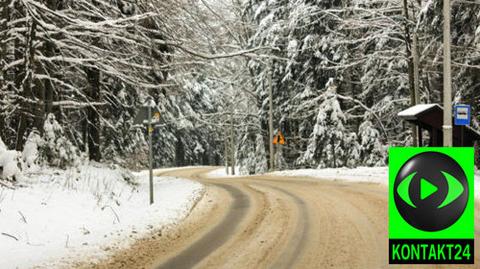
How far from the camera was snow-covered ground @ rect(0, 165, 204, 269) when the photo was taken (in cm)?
719

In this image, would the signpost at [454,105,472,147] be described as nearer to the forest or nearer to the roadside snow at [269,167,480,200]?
the roadside snow at [269,167,480,200]

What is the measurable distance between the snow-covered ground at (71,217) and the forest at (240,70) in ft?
3.91

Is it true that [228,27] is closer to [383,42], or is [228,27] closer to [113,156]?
[113,156]

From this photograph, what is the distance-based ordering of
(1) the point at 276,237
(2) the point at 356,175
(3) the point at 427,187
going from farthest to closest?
(2) the point at 356,175 < (1) the point at 276,237 < (3) the point at 427,187

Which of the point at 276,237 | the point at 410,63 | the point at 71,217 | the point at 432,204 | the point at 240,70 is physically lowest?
the point at 276,237

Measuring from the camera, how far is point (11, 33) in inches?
449

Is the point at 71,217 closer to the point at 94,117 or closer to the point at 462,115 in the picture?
the point at 94,117

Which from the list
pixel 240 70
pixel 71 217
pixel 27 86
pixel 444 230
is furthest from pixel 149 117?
pixel 240 70

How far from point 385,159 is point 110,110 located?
17.0m

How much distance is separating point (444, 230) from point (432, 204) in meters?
0.18

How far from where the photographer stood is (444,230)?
2.68 m

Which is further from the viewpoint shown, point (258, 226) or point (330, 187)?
point (330, 187)

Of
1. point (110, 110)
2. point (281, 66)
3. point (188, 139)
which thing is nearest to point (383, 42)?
point (281, 66)

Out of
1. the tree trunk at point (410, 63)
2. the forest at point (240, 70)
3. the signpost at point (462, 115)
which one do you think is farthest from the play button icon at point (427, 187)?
the tree trunk at point (410, 63)
